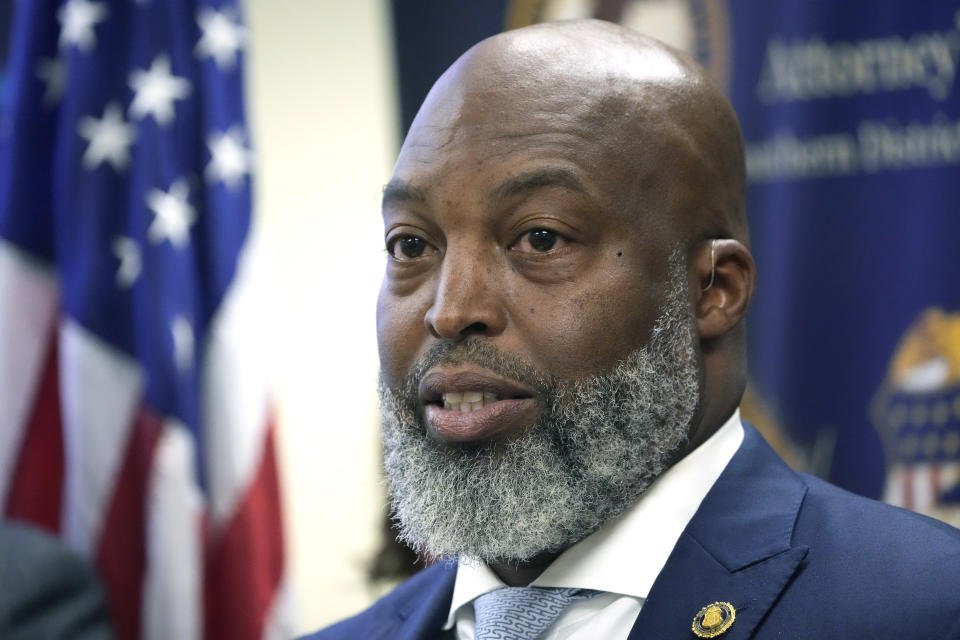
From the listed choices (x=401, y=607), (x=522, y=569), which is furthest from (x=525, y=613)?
(x=401, y=607)

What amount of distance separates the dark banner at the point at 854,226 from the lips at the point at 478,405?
1.76 m

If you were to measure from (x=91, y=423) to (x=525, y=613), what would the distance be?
1.85m

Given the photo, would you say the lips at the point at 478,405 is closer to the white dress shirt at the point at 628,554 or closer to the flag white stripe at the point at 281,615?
the white dress shirt at the point at 628,554

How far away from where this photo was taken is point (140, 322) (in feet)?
9.63

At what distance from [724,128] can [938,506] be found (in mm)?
1722

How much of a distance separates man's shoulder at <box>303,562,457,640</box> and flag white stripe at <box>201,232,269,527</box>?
137 centimetres

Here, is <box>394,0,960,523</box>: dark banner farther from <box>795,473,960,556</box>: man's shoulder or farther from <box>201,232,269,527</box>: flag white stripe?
<box>795,473,960,556</box>: man's shoulder

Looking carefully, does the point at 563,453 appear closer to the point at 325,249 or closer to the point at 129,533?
the point at 129,533

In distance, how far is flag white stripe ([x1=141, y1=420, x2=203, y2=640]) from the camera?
2.86 m

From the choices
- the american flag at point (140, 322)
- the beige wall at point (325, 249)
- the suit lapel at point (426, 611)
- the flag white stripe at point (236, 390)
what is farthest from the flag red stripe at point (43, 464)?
the suit lapel at point (426, 611)

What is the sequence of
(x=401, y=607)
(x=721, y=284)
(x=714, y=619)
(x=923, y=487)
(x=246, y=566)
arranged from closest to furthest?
(x=714, y=619) → (x=721, y=284) → (x=401, y=607) → (x=923, y=487) → (x=246, y=566)

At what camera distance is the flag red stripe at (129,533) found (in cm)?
291

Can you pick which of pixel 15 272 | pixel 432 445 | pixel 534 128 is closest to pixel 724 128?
pixel 534 128

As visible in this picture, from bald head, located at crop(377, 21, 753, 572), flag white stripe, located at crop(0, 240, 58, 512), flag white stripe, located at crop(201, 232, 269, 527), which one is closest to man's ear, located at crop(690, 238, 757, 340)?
bald head, located at crop(377, 21, 753, 572)
